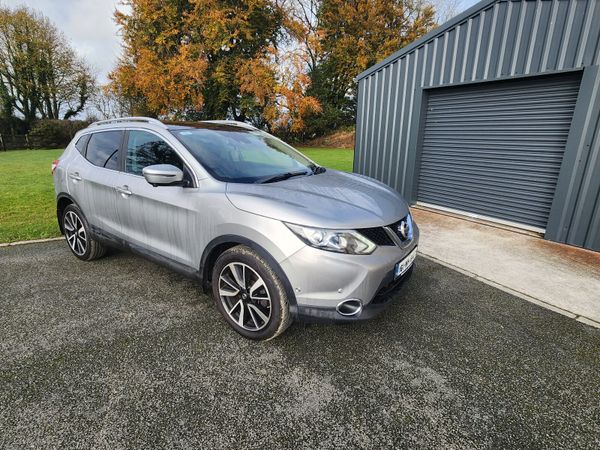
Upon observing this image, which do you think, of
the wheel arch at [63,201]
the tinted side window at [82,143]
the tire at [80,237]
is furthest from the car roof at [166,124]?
the tire at [80,237]

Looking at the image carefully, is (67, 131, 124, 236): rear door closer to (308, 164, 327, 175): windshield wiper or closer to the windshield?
the windshield

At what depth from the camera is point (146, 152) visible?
9.75 feet

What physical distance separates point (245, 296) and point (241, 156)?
1.28 m

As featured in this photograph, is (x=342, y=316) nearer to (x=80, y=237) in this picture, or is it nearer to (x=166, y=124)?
(x=166, y=124)

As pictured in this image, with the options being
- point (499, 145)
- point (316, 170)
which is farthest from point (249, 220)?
point (499, 145)

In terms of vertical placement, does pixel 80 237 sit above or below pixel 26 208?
above

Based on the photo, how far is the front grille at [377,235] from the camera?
7.07 ft

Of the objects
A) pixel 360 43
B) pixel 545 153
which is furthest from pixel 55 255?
pixel 360 43

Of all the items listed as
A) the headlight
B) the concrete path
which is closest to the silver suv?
the headlight

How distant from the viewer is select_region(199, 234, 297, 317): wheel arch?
213 centimetres

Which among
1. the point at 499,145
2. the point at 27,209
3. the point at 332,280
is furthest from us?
the point at 27,209

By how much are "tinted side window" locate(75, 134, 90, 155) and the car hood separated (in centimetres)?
241

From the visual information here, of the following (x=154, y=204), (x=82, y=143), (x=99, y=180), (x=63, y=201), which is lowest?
(x=63, y=201)

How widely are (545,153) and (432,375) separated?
4.45 metres
